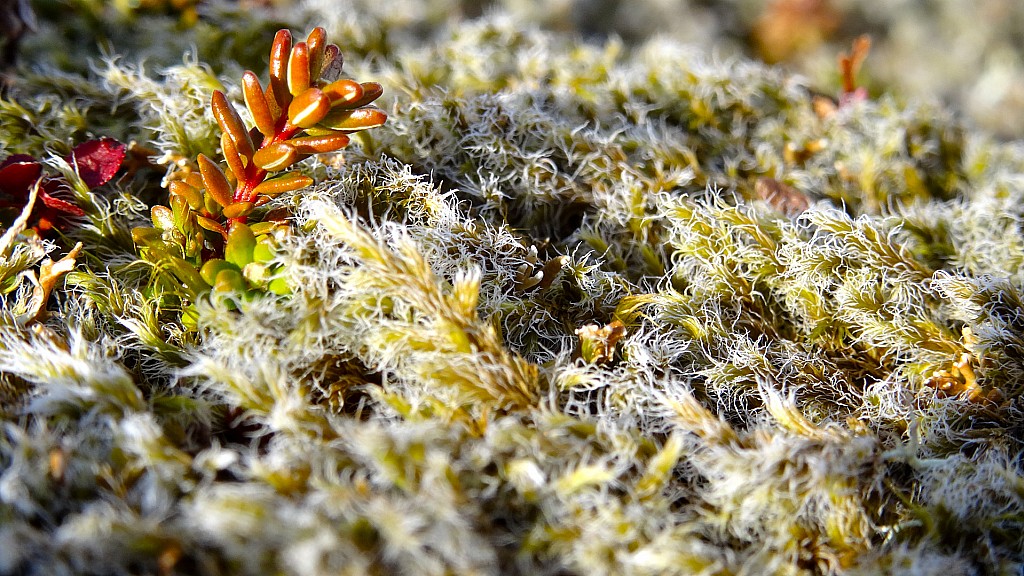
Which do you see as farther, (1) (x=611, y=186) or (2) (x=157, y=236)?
(1) (x=611, y=186)

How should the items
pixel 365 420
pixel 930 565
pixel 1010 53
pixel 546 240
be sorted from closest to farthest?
pixel 930 565, pixel 365 420, pixel 546 240, pixel 1010 53

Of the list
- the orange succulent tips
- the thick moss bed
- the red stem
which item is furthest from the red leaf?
the red stem

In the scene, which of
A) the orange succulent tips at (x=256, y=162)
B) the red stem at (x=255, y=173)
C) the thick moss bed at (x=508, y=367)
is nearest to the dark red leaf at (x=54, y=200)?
the thick moss bed at (x=508, y=367)

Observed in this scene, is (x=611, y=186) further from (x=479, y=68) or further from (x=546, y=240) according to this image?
(x=479, y=68)

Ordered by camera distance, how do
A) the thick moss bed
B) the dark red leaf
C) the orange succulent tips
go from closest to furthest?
the thick moss bed < the orange succulent tips < the dark red leaf

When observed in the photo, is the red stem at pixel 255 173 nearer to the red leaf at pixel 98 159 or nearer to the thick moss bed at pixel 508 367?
the thick moss bed at pixel 508 367

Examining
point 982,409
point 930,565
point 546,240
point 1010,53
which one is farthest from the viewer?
point 1010,53

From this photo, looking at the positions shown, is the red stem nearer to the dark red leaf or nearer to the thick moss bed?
the thick moss bed

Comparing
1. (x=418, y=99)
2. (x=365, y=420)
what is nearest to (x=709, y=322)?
(x=365, y=420)
